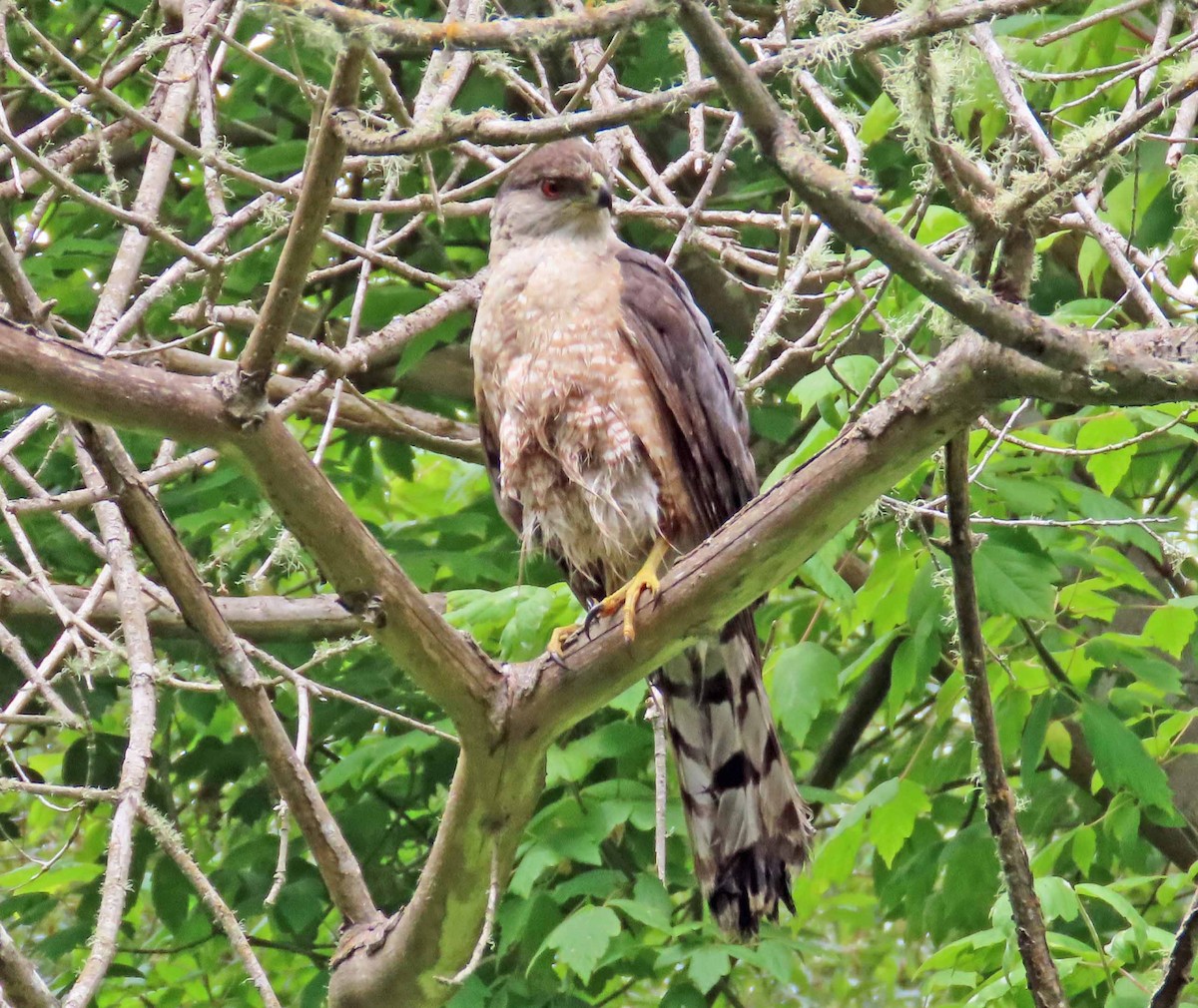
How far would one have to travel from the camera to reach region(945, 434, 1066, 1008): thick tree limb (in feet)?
8.25

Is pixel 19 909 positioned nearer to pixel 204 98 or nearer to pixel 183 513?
pixel 183 513

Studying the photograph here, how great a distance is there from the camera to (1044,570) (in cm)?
329

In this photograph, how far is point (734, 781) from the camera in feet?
11.4

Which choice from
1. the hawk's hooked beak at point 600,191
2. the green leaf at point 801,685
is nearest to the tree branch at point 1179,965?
the green leaf at point 801,685

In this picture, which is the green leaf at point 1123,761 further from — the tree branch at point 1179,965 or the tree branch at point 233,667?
the tree branch at point 233,667

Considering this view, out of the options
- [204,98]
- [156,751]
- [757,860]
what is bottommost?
[757,860]

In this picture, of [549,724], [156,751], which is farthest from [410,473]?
[549,724]

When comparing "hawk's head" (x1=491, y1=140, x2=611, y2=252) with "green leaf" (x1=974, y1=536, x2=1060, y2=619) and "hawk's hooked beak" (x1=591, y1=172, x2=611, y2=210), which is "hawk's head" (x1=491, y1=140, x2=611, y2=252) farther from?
"green leaf" (x1=974, y1=536, x2=1060, y2=619)

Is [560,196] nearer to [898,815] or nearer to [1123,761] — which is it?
[898,815]

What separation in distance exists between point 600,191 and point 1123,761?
6.58 feet

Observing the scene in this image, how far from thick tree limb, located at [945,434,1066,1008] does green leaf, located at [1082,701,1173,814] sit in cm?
79

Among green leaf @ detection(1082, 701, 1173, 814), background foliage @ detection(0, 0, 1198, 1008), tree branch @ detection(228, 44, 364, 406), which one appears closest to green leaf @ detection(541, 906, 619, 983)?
background foliage @ detection(0, 0, 1198, 1008)

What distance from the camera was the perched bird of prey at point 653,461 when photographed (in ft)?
11.1

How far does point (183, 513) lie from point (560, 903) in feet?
5.89
